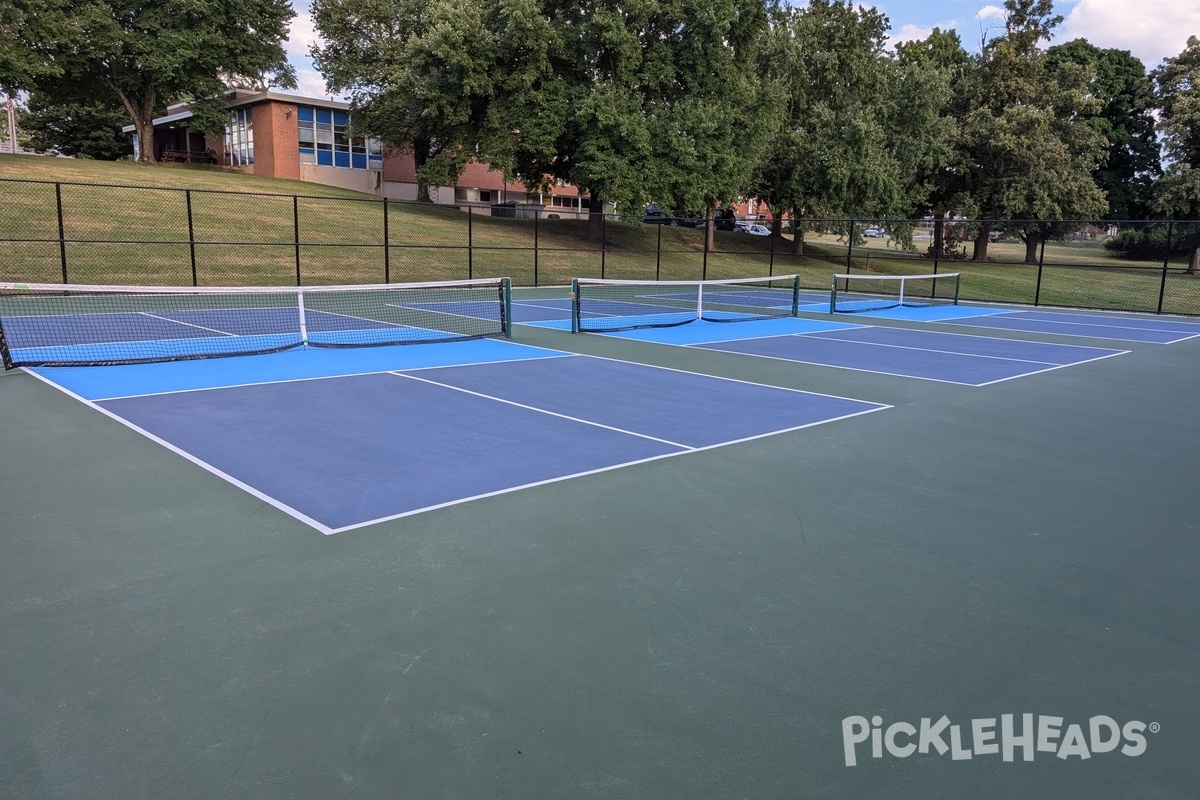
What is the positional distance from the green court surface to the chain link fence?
18445 millimetres

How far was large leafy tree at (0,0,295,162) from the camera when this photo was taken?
39000 mm

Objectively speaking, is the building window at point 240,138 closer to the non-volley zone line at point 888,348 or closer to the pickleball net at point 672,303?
the pickleball net at point 672,303

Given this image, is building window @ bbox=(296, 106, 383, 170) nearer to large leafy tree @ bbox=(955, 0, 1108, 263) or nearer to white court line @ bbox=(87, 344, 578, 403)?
large leafy tree @ bbox=(955, 0, 1108, 263)

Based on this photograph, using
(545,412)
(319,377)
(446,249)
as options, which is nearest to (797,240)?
(446,249)

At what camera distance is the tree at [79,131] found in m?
61.4

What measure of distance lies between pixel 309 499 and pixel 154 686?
2.42 metres

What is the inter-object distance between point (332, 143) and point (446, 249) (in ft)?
74.7

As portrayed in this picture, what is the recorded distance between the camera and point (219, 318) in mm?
17375

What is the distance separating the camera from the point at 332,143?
170ft

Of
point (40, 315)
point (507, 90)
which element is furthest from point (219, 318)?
point (507, 90)

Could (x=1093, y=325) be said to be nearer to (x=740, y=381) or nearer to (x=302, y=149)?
(x=740, y=381)

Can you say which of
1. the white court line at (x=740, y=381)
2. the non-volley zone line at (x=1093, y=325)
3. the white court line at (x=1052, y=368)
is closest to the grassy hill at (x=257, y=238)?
the non-volley zone line at (x=1093, y=325)

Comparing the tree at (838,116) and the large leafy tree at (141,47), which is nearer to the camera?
the tree at (838,116)

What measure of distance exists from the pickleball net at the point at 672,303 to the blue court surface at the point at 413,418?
4486mm
